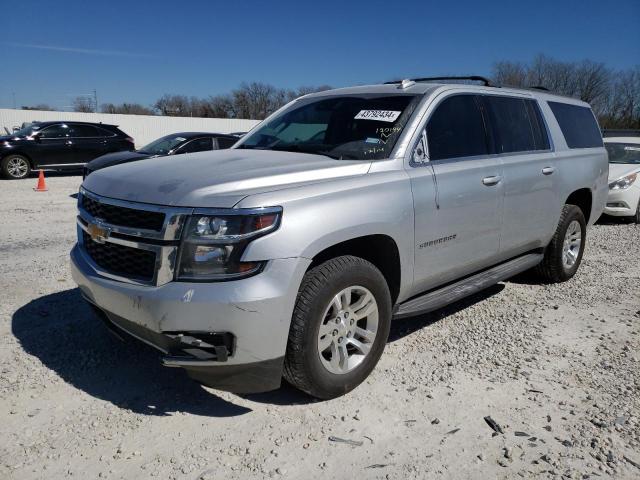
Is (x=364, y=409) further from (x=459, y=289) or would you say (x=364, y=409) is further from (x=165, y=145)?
(x=165, y=145)

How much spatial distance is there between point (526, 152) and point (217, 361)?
3.40 m

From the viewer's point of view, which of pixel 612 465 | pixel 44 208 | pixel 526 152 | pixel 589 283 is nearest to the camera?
pixel 612 465

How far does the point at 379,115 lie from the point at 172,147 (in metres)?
8.30

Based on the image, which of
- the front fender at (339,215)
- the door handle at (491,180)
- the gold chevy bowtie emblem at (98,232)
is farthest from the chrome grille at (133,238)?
the door handle at (491,180)

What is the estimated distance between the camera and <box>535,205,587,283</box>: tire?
519 cm

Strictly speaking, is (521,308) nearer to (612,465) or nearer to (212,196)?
(612,465)

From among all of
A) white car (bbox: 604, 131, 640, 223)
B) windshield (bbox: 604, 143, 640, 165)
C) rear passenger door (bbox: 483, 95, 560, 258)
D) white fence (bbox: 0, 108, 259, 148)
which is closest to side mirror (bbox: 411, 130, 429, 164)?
rear passenger door (bbox: 483, 95, 560, 258)

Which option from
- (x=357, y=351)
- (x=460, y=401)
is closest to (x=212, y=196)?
(x=357, y=351)

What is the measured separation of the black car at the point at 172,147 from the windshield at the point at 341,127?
664cm

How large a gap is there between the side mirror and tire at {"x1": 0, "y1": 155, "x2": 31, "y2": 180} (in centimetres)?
1413

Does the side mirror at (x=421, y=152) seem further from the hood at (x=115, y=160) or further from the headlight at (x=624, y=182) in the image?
the hood at (x=115, y=160)

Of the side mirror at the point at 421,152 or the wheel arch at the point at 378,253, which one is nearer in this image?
the wheel arch at the point at 378,253

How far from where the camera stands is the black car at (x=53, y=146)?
46.5 feet

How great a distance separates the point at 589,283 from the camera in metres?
5.64
